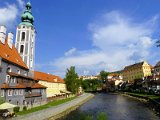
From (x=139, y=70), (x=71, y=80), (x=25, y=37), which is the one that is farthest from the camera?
(x=139, y=70)

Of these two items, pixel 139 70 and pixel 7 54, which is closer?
pixel 7 54

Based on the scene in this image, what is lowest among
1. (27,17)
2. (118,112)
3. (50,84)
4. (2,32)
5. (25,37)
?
(118,112)

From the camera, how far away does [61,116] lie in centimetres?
4703

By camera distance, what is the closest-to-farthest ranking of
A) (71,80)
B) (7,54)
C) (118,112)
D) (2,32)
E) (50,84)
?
(2,32) → (7,54) → (118,112) → (50,84) → (71,80)

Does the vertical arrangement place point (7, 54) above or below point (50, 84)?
above

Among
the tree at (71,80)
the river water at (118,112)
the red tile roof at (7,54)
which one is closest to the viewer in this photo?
the river water at (118,112)

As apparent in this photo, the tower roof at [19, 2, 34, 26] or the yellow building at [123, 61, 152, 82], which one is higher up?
the tower roof at [19, 2, 34, 26]

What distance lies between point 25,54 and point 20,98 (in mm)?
18049

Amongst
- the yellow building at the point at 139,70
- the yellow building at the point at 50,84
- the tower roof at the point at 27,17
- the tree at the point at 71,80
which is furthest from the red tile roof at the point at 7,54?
the yellow building at the point at 139,70

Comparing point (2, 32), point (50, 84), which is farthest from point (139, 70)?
point (2, 32)

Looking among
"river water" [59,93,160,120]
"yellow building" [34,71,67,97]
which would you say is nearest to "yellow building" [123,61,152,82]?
"yellow building" [34,71,67,97]

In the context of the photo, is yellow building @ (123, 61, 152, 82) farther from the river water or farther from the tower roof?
the tower roof

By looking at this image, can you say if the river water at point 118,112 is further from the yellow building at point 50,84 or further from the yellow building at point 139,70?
the yellow building at point 139,70

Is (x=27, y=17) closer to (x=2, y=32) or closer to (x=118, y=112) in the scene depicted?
(x=2, y=32)
